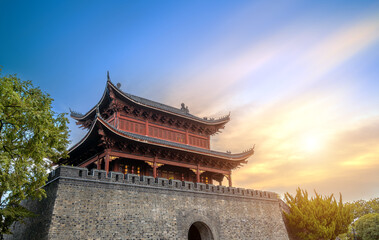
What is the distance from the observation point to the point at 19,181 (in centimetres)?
1154

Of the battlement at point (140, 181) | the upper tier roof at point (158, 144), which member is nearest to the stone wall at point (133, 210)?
the battlement at point (140, 181)

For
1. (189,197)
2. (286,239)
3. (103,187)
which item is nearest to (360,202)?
(286,239)

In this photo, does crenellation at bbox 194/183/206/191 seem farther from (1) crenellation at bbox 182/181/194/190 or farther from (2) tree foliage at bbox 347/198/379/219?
(2) tree foliage at bbox 347/198/379/219

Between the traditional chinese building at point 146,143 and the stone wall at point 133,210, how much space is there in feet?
7.27

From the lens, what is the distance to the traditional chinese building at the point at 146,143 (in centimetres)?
1817

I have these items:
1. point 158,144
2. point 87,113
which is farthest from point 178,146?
point 87,113

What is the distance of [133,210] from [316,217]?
47.0 ft

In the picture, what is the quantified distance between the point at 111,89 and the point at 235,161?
419 inches

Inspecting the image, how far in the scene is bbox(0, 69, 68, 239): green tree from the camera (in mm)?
11633

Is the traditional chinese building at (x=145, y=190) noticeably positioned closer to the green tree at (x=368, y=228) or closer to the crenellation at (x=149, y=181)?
the crenellation at (x=149, y=181)

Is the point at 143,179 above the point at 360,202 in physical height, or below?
below

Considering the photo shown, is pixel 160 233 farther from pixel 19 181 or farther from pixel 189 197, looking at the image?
pixel 19 181

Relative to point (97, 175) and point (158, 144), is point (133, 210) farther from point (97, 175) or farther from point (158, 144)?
point (158, 144)

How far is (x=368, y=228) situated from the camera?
85.0 feet
